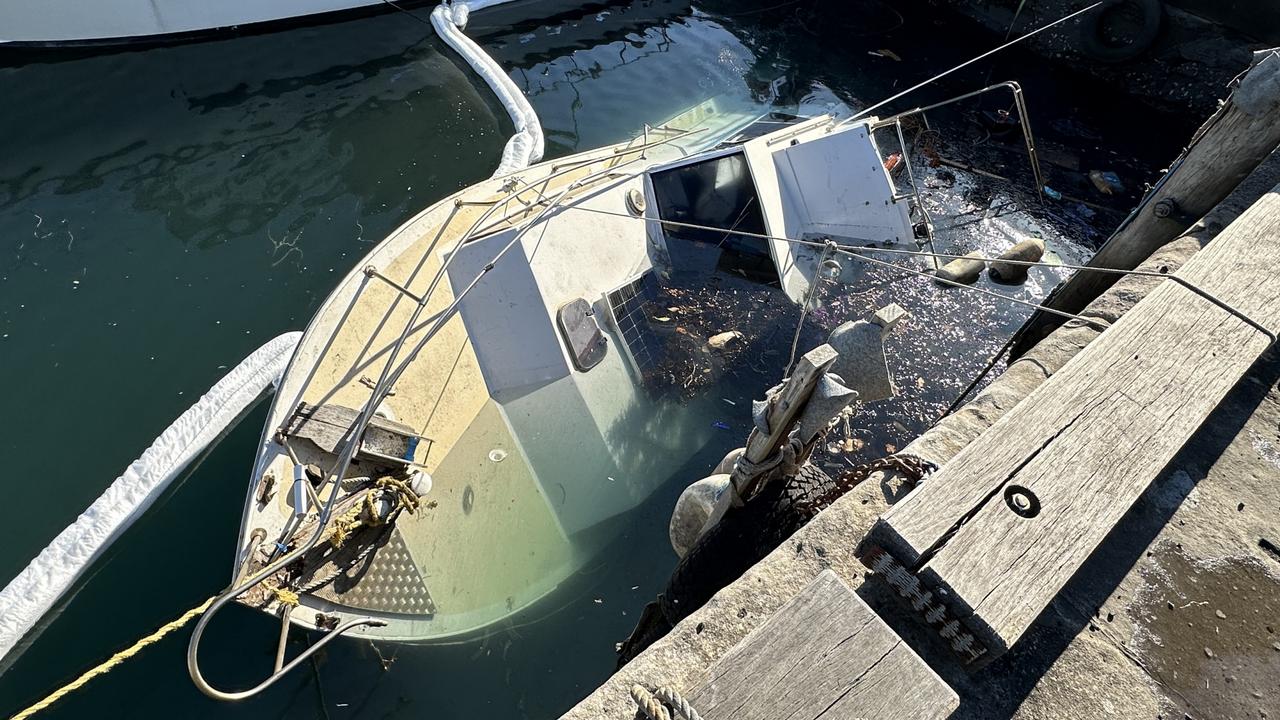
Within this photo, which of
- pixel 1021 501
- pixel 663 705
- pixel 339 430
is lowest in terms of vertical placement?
pixel 339 430

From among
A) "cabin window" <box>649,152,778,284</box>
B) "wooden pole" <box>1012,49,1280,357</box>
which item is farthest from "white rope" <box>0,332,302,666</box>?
"wooden pole" <box>1012,49,1280,357</box>

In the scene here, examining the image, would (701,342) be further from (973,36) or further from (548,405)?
(973,36)

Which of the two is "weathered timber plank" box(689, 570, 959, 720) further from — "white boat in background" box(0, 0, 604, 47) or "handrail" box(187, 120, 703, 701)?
"white boat in background" box(0, 0, 604, 47)

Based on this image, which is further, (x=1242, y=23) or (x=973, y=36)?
(x=973, y=36)

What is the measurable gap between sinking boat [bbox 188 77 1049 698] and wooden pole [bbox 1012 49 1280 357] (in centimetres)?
209

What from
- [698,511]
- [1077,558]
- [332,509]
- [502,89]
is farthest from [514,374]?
[502,89]

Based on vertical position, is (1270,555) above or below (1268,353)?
below

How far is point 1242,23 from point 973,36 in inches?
171

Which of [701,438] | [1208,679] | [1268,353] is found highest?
[1268,353]

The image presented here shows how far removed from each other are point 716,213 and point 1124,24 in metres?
11.5

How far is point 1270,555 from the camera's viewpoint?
270cm

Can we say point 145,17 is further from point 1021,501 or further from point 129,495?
point 1021,501

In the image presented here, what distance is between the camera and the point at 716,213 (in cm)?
624

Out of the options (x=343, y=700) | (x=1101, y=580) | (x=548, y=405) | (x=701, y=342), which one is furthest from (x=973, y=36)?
(x=343, y=700)
